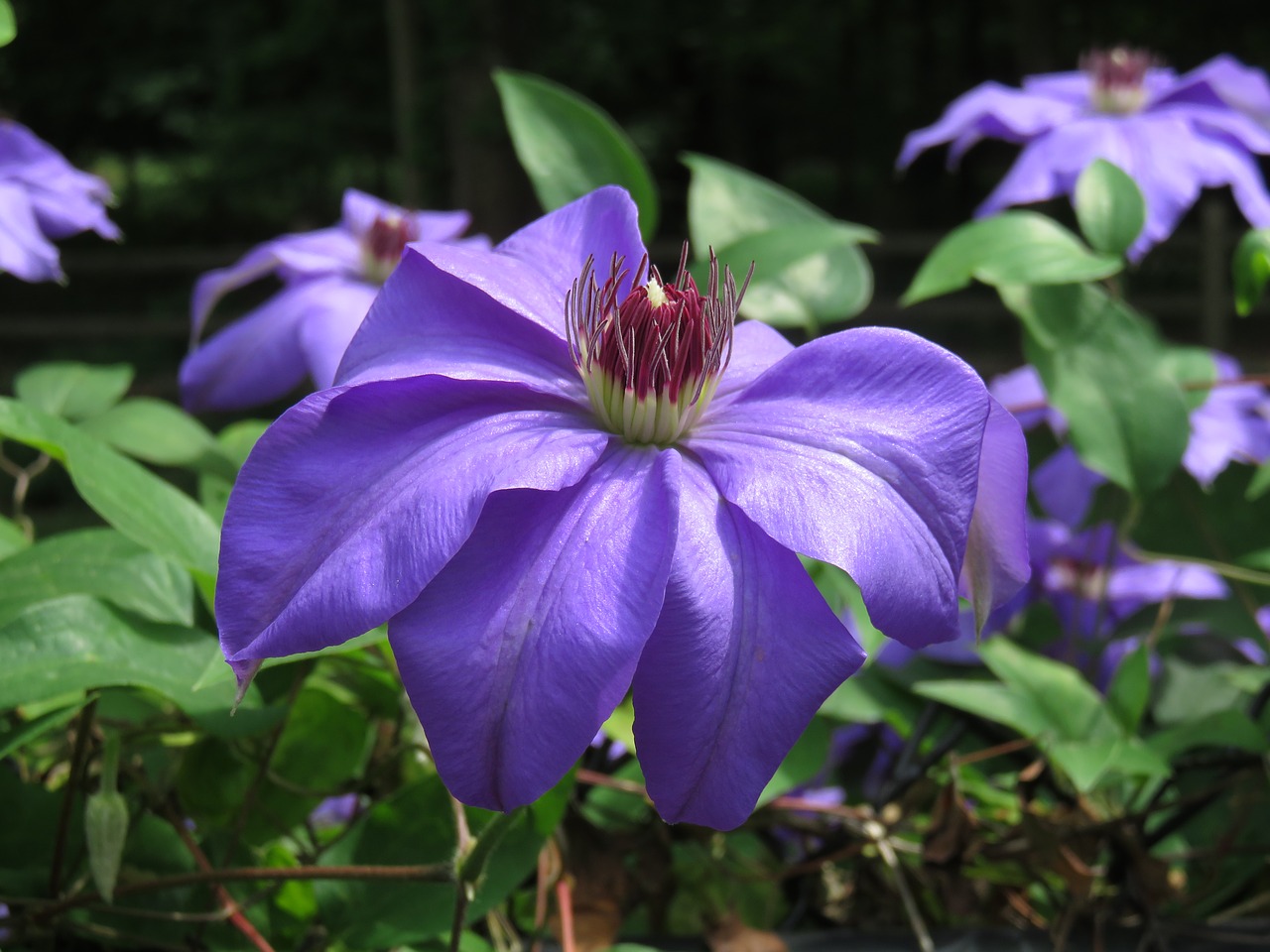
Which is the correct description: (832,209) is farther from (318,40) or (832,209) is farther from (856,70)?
(318,40)

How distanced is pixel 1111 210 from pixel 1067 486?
225mm

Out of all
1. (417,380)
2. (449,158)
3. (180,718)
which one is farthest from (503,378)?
(449,158)

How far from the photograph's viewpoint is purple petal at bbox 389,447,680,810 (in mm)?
338

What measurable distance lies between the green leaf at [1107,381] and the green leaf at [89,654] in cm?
43

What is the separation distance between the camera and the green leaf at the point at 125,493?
18.9 inches

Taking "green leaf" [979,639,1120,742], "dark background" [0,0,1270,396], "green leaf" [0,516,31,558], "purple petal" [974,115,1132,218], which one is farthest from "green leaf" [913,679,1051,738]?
"dark background" [0,0,1270,396]

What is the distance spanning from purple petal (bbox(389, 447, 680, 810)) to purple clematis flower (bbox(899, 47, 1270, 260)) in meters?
0.46

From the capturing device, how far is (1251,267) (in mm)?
642

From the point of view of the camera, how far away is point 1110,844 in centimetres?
62

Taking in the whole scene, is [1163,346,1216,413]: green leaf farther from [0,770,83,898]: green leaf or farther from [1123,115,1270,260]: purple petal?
[0,770,83,898]: green leaf

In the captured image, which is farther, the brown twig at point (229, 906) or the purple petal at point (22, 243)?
the purple petal at point (22, 243)

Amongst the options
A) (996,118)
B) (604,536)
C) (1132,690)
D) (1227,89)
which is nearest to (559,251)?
(604,536)

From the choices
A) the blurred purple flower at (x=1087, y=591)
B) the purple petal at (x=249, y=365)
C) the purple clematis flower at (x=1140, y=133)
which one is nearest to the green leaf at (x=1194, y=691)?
the blurred purple flower at (x=1087, y=591)

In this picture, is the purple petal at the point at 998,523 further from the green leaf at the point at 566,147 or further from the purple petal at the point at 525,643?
the green leaf at the point at 566,147
